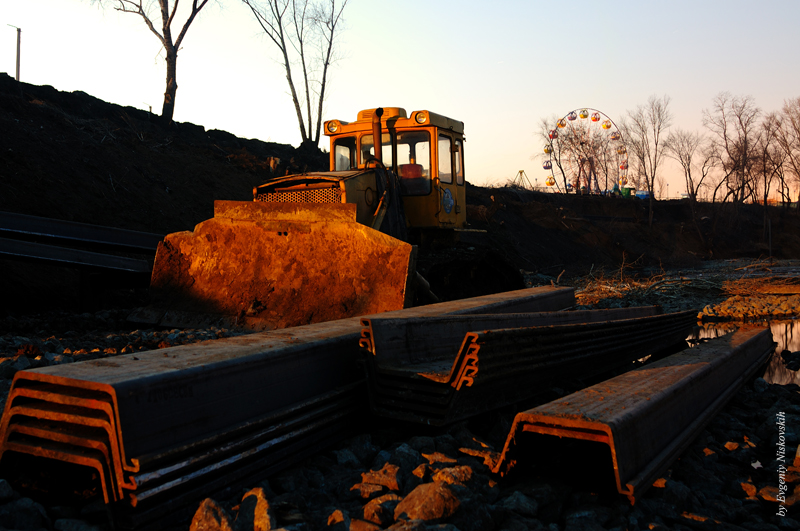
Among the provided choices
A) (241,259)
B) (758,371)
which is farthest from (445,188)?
(758,371)

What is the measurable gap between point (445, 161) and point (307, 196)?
7.82 feet

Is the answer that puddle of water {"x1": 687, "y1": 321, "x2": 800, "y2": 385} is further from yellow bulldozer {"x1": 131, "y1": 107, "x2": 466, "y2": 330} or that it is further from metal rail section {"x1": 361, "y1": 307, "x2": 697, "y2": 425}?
yellow bulldozer {"x1": 131, "y1": 107, "x2": 466, "y2": 330}


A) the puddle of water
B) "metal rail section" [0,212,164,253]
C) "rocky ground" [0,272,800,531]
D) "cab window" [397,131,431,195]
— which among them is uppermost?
"cab window" [397,131,431,195]

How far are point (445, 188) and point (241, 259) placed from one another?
135 inches

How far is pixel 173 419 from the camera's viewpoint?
2656 millimetres

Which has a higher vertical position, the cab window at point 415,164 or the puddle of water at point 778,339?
the cab window at point 415,164

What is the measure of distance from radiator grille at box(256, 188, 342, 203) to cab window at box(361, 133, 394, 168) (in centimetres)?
147

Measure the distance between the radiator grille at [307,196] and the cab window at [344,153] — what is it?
1582 mm

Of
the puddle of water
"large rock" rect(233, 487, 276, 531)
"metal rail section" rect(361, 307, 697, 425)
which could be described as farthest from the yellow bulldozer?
the puddle of water

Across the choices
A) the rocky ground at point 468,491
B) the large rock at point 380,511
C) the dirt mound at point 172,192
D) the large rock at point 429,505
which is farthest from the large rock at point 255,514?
the dirt mound at point 172,192

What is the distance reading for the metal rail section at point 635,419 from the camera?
107 inches

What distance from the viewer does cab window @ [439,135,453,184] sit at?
8648mm

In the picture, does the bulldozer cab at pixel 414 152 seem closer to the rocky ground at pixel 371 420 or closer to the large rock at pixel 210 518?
the rocky ground at pixel 371 420

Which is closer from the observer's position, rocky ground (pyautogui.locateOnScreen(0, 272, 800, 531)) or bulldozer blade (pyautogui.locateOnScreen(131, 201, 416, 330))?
rocky ground (pyautogui.locateOnScreen(0, 272, 800, 531))
